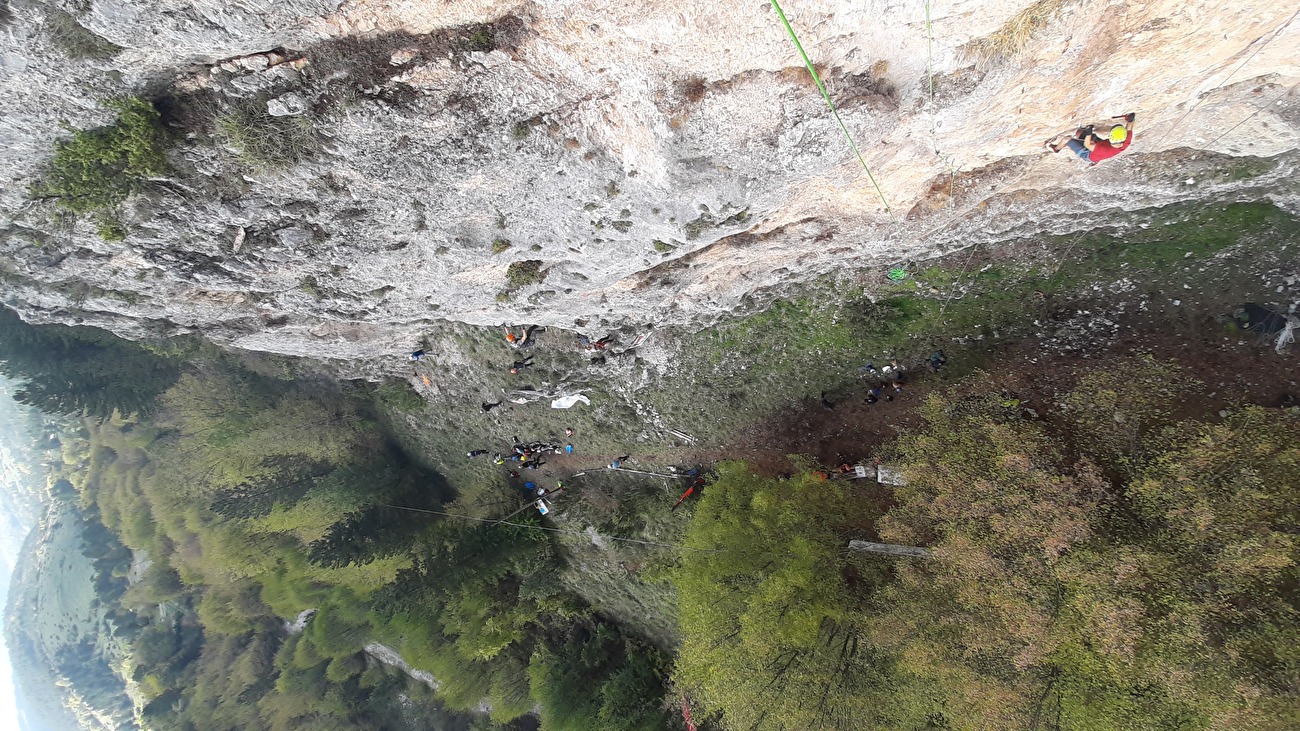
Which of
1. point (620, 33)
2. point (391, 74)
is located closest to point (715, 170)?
point (620, 33)

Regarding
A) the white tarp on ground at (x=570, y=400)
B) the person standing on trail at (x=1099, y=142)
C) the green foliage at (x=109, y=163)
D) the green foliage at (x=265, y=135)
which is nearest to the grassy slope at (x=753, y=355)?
the white tarp on ground at (x=570, y=400)

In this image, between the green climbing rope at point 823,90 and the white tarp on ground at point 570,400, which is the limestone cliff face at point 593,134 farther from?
the white tarp on ground at point 570,400

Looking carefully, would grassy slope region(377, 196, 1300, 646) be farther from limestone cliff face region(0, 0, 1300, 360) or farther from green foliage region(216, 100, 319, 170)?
green foliage region(216, 100, 319, 170)

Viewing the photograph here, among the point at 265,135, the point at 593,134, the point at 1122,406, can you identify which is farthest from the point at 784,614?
the point at 265,135

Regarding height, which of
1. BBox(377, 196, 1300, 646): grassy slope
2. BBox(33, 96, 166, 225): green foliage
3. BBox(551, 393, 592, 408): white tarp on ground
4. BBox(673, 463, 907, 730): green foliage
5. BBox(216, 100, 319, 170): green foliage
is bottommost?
BBox(673, 463, 907, 730): green foliage

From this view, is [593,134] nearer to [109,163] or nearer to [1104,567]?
[109,163]

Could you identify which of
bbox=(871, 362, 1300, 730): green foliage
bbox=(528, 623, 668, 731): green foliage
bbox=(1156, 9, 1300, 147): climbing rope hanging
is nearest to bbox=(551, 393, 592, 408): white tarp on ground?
bbox=(528, 623, 668, 731): green foliage
